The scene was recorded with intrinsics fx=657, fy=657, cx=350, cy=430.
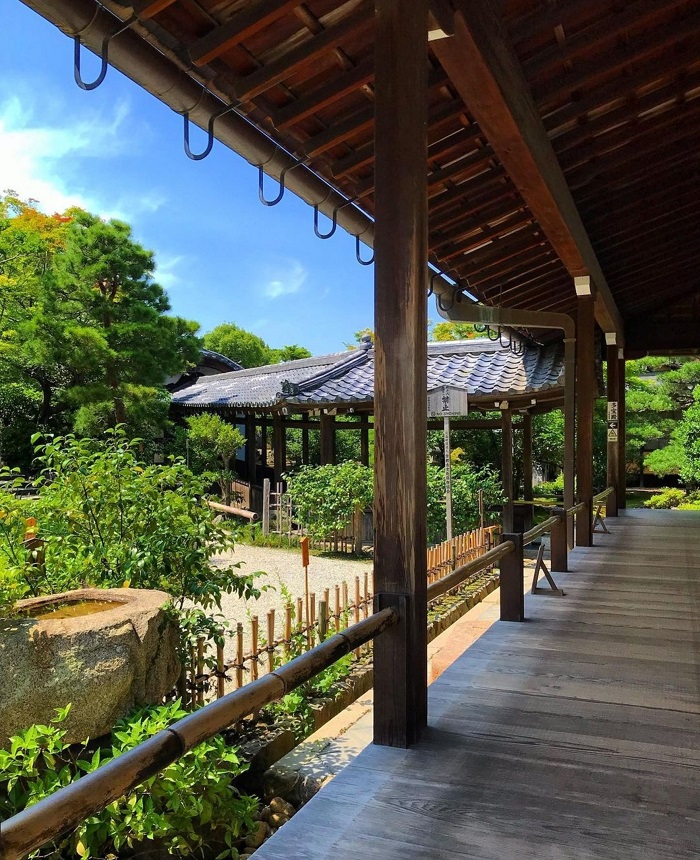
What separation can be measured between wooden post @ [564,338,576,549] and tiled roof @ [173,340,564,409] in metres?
2.06

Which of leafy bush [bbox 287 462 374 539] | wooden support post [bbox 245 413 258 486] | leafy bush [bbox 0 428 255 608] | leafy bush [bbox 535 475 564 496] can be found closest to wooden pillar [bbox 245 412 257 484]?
wooden support post [bbox 245 413 258 486]

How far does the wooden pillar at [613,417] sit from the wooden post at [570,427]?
2.13 m

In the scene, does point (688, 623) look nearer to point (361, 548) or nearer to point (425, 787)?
point (425, 787)

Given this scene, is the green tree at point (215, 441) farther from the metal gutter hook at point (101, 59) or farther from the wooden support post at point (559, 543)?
the metal gutter hook at point (101, 59)

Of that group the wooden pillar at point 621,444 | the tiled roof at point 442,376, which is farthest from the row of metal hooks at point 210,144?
Answer: the wooden pillar at point 621,444

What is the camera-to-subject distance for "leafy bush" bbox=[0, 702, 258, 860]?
2.51 metres

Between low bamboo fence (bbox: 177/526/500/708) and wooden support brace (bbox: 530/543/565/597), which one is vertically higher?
wooden support brace (bbox: 530/543/565/597)

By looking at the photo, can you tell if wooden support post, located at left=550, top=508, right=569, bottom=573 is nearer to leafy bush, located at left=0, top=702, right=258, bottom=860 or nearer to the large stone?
leafy bush, located at left=0, top=702, right=258, bottom=860

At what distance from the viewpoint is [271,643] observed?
4039 mm

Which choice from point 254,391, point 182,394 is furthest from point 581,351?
point 182,394

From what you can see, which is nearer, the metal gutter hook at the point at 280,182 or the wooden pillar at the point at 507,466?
the metal gutter hook at the point at 280,182

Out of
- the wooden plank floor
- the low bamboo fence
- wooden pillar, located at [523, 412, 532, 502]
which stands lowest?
the low bamboo fence

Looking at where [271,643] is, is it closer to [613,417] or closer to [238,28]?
[238,28]

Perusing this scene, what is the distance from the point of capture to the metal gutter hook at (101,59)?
172 cm
